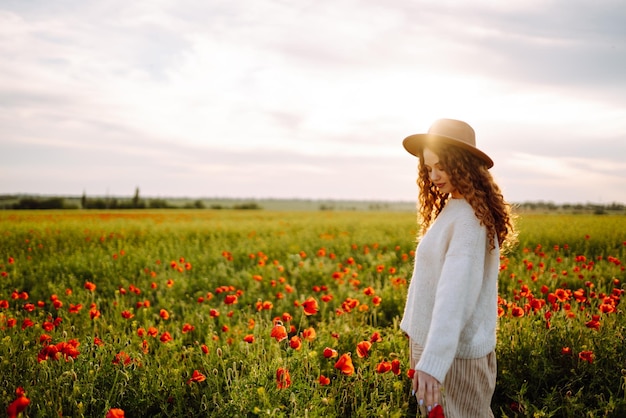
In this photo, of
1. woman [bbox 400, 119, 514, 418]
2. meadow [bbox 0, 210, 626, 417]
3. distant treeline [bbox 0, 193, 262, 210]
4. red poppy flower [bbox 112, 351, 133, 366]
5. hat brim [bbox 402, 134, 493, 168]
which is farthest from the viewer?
distant treeline [bbox 0, 193, 262, 210]

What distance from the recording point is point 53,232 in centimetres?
1245

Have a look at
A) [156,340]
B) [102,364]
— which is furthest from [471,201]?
[156,340]

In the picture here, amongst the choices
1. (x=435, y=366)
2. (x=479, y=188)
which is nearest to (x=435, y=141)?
(x=479, y=188)

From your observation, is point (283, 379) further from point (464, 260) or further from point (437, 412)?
point (464, 260)

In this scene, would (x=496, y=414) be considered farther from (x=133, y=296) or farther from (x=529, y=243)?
(x=529, y=243)

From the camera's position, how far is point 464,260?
196 centimetres

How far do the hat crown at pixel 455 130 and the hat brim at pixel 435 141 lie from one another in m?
0.02

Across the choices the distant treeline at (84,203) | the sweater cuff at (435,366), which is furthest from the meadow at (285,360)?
the distant treeline at (84,203)

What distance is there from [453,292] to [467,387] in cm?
67

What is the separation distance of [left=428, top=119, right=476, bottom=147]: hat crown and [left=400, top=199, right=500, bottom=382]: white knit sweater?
32 cm

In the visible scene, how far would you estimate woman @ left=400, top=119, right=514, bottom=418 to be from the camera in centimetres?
203

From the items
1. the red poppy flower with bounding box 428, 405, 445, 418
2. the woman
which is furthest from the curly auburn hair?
the red poppy flower with bounding box 428, 405, 445, 418

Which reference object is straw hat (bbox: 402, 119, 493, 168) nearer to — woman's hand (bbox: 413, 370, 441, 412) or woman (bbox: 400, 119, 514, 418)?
woman (bbox: 400, 119, 514, 418)

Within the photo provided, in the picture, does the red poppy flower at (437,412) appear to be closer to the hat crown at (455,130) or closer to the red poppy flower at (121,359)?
the hat crown at (455,130)
